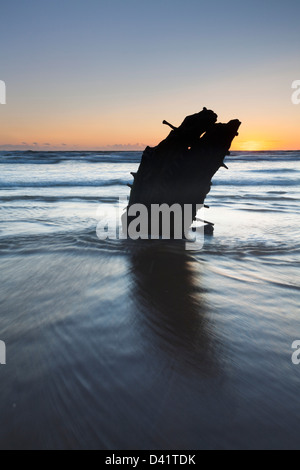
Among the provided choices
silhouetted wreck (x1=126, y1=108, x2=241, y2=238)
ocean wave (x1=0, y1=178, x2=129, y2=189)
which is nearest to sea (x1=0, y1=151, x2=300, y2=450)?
silhouetted wreck (x1=126, y1=108, x2=241, y2=238)

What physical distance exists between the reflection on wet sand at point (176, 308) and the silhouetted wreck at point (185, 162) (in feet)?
3.38

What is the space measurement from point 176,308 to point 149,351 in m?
0.69

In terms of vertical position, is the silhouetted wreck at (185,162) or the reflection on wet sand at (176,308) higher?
the silhouetted wreck at (185,162)

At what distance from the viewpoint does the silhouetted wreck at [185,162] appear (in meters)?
4.43

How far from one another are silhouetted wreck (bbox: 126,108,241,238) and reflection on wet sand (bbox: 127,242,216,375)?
40.5 inches

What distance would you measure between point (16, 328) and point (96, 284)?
101 cm

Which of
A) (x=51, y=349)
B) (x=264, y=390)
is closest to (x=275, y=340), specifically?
(x=264, y=390)

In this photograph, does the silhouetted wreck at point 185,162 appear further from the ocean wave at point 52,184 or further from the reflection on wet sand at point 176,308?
the ocean wave at point 52,184

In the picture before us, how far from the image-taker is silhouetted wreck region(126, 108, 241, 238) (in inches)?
174

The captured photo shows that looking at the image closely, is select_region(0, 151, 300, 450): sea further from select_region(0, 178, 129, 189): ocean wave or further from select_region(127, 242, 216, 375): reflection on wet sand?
select_region(0, 178, 129, 189): ocean wave

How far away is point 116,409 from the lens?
4.97ft

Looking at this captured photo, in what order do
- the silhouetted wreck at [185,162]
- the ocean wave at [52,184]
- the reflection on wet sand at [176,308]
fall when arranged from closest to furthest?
1. the reflection on wet sand at [176,308]
2. the silhouetted wreck at [185,162]
3. the ocean wave at [52,184]

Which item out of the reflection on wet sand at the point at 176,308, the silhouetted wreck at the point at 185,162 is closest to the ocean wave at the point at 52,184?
the silhouetted wreck at the point at 185,162
